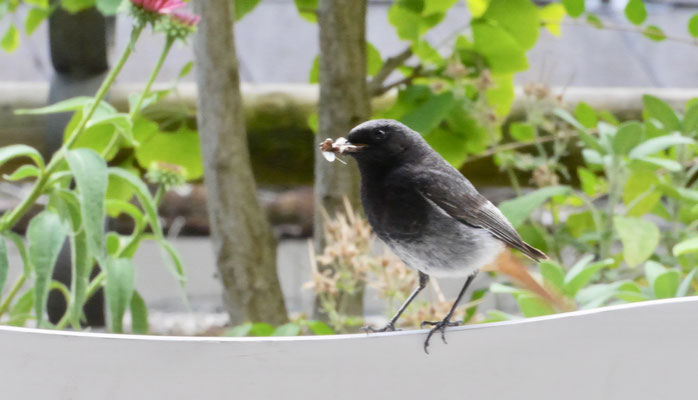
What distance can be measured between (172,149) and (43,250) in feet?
0.55

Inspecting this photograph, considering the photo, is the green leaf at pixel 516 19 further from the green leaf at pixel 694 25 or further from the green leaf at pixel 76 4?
the green leaf at pixel 76 4

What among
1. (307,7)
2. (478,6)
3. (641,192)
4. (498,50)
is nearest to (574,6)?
(498,50)

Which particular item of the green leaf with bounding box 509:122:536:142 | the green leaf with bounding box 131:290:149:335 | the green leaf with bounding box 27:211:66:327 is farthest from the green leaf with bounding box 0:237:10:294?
the green leaf with bounding box 509:122:536:142

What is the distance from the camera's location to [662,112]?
489 mm

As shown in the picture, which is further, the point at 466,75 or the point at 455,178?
the point at 466,75

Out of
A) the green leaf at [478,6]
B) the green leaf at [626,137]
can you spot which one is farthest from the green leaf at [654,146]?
the green leaf at [478,6]

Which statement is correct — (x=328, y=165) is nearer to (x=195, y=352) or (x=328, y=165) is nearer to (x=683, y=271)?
(x=195, y=352)

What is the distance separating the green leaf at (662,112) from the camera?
458mm

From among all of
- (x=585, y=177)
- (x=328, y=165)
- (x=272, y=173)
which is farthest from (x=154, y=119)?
(x=585, y=177)


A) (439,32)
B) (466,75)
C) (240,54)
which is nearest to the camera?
(466,75)

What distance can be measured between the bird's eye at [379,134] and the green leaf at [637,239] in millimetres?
297

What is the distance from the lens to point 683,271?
0.58 meters

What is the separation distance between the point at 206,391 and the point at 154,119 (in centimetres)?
36

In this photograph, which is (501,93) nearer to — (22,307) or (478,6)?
(478,6)
